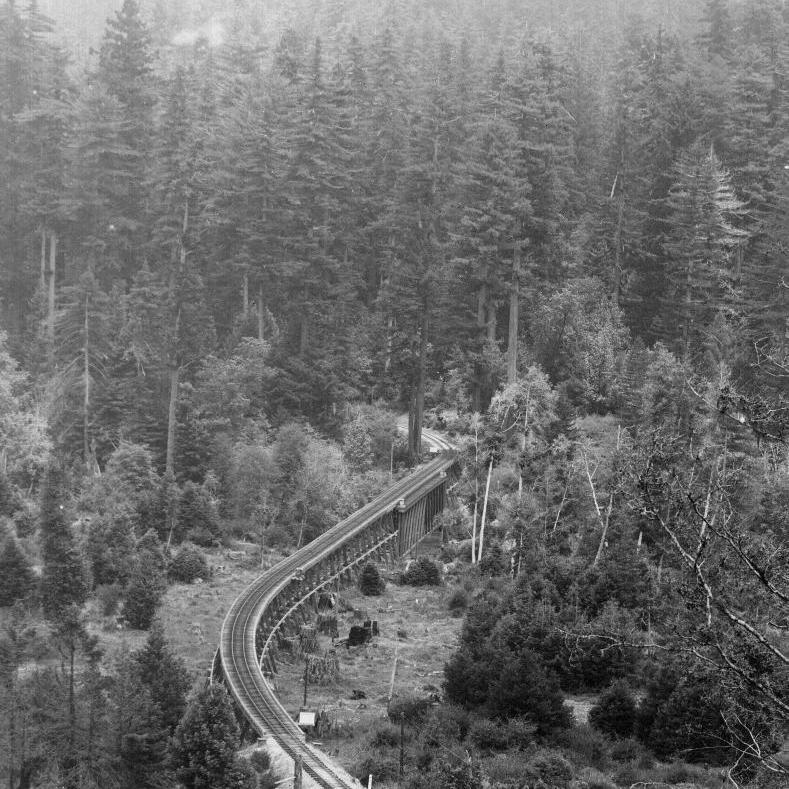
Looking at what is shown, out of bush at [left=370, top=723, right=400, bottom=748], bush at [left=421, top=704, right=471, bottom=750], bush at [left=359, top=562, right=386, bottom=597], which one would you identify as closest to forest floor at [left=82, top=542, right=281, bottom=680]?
bush at [left=359, top=562, right=386, bottom=597]

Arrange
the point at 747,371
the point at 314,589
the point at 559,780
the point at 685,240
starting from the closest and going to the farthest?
the point at 559,780
the point at 314,589
the point at 747,371
the point at 685,240

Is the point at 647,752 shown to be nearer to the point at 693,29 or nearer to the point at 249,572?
the point at 249,572

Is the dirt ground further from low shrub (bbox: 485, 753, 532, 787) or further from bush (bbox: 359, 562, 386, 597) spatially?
low shrub (bbox: 485, 753, 532, 787)

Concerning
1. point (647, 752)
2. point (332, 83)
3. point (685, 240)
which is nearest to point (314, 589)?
point (647, 752)

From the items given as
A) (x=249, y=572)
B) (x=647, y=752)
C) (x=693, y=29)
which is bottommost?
(x=249, y=572)

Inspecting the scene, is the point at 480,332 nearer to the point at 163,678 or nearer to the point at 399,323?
the point at 399,323

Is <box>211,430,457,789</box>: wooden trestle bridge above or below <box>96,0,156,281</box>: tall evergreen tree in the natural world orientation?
below
